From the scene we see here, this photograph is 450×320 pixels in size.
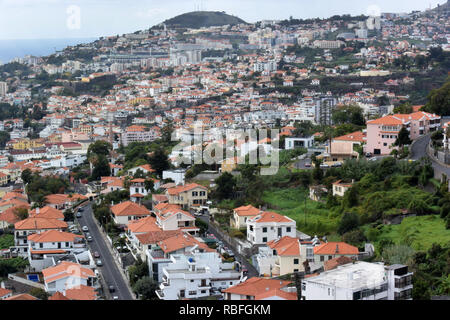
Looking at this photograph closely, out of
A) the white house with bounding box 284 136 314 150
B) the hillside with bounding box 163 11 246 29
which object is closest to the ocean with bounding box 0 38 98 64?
the white house with bounding box 284 136 314 150

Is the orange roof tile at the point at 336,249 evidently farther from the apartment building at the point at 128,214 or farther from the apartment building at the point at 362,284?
the apartment building at the point at 128,214

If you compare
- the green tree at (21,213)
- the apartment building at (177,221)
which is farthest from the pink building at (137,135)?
the apartment building at (177,221)

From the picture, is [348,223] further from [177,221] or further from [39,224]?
[39,224]

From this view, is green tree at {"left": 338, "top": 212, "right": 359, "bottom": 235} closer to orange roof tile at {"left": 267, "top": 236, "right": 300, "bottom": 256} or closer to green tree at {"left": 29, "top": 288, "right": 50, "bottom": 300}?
orange roof tile at {"left": 267, "top": 236, "right": 300, "bottom": 256}

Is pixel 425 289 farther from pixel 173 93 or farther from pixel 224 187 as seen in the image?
pixel 173 93

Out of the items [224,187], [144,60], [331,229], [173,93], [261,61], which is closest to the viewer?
[331,229]
